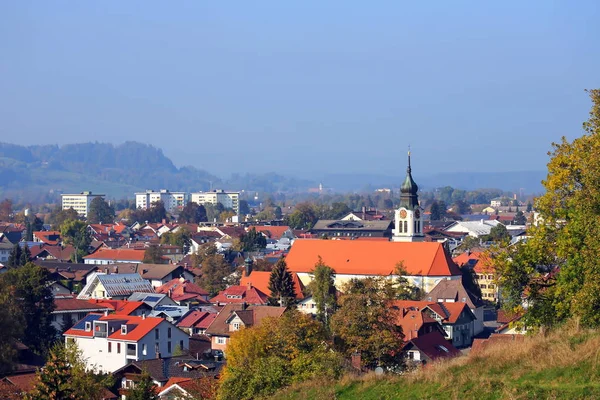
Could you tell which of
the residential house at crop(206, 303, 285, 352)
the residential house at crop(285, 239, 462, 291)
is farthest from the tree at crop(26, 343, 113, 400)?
the residential house at crop(285, 239, 462, 291)

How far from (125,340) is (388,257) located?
2345 centimetres

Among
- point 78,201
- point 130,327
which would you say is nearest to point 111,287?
point 130,327

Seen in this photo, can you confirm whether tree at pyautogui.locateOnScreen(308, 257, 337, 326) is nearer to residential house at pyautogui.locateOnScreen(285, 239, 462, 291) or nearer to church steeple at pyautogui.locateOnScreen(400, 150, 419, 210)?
residential house at pyautogui.locateOnScreen(285, 239, 462, 291)

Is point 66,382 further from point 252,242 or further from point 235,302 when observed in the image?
point 252,242

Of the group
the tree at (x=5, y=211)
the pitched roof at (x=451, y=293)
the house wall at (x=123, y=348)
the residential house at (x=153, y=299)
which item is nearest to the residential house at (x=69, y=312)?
the residential house at (x=153, y=299)

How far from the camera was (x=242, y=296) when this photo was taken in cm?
4862

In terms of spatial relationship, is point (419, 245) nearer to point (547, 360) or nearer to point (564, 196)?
point (564, 196)

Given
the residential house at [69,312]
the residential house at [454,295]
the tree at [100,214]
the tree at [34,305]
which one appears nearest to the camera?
the tree at [34,305]

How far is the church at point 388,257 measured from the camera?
53.1 meters

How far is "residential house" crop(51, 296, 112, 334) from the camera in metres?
41.2

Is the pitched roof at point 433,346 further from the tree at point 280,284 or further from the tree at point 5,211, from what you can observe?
the tree at point 5,211

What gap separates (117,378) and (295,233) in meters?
78.3

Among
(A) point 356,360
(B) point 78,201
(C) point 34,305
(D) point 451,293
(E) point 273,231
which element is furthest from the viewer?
(B) point 78,201

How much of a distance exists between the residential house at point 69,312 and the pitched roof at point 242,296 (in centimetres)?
744
